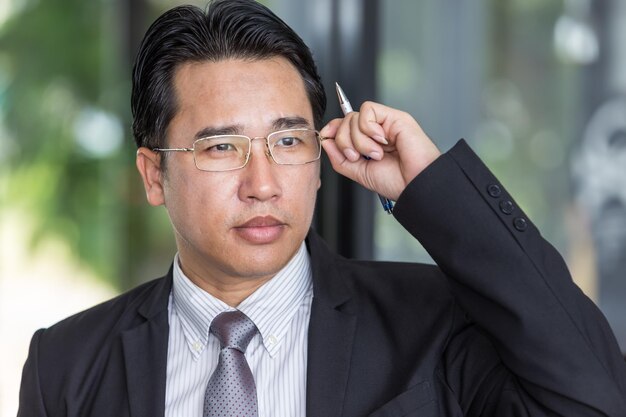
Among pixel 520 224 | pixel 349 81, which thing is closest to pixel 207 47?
pixel 520 224

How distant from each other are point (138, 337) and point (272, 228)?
41cm

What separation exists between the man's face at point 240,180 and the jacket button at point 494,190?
0.40m

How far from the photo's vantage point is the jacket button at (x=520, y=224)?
162cm

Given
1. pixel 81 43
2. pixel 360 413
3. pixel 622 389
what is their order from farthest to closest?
pixel 81 43, pixel 360 413, pixel 622 389

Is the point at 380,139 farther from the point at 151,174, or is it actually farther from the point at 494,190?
the point at 151,174

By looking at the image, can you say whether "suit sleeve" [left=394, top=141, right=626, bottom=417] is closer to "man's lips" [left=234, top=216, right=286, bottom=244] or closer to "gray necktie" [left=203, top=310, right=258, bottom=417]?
"man's lips" [left=234, top=216, right=286, bottom=244]

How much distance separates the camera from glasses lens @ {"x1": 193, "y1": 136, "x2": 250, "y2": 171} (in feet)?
6.11

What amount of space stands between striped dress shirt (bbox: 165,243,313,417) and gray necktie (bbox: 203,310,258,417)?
3 centimetres

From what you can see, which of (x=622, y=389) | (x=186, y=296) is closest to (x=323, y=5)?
(x=186, y=296)


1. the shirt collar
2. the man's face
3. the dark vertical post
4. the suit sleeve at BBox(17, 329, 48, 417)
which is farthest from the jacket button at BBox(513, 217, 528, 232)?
the dark vertical post

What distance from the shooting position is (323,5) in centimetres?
337

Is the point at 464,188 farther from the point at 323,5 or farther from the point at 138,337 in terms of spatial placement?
the point at 323,5

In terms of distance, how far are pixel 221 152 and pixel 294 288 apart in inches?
13.2

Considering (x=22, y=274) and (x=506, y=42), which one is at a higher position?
(x=506, y=42)
